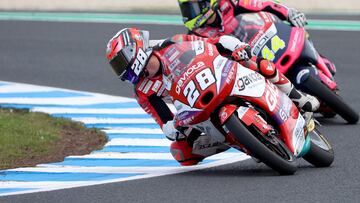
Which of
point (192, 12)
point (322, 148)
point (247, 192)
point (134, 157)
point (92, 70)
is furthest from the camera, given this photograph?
point (92, 70)

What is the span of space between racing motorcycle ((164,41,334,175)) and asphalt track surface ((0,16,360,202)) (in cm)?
18

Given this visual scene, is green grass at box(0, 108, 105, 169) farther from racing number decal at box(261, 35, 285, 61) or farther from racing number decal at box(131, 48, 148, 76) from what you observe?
racing number decal at box(261, 35, 285, 61)

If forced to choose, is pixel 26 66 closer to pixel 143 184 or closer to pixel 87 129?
pixel 87 129

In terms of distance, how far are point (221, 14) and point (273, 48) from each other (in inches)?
25.8

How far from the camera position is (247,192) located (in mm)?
8375

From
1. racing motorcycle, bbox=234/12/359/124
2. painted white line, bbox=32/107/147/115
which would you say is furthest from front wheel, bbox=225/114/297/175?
painted white line, bbox=32/107/147/115

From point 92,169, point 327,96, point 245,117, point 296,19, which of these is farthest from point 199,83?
point 296,19

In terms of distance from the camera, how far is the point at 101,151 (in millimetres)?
10984

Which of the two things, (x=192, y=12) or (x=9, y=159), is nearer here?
(x=9, y=159)

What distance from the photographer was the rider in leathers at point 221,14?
11938mm

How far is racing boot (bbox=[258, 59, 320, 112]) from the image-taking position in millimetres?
9594

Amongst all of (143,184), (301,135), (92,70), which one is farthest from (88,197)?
(92,70)

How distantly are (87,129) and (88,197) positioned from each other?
3946 mm

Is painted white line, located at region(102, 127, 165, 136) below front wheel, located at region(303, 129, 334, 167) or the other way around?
below
